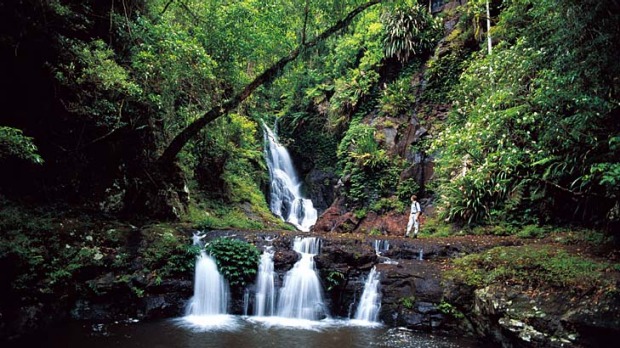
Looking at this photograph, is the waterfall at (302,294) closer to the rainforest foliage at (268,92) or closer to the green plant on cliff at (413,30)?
the rainforest foliage at (268,92)

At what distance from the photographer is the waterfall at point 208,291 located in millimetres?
8477

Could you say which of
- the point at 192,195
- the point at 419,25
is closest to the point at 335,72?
the point at 419,25

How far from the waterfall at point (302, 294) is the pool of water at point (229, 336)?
23.3 inches

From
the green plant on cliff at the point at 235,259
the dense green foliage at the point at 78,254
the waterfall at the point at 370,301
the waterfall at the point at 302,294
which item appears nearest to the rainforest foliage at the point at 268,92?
the dense green foliage at the point at 78,254

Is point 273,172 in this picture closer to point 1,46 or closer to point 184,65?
point 184,65

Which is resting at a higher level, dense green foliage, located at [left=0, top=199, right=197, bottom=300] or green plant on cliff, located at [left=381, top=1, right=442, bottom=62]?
green plant on cliff, located at [left=381, top=1, right=442, bottom=62]

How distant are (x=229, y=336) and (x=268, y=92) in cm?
814

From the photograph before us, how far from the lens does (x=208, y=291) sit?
871 centimetres

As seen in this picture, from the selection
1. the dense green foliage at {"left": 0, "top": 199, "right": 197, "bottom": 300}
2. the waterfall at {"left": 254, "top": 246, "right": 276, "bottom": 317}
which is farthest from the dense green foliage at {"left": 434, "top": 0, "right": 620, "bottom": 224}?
the dense green foliage at {"left": 0, "top": 199, "right": 197, "bottom": 300}

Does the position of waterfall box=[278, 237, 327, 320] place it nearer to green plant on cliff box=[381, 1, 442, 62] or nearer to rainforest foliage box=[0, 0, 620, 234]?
rainforest foliage box=[0, 0, 620, 234]

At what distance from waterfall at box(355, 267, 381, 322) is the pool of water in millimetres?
301

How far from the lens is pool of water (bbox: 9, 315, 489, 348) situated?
6.28 meters

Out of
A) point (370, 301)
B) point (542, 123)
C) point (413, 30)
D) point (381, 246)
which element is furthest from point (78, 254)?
point (413, 30)

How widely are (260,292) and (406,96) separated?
12.7 meters
